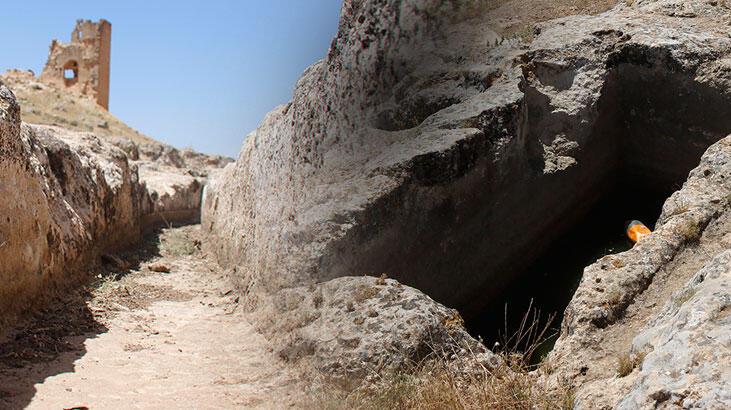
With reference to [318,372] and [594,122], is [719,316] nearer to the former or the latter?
[318,372]

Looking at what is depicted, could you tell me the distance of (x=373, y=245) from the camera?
204 inches

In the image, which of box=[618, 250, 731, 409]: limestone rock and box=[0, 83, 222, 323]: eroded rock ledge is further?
box=[0, 83, 222, 323]: eroded rock ledge

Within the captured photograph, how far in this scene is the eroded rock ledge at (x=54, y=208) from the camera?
18.7 feet

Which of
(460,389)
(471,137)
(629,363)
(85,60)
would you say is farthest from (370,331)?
(85,60)

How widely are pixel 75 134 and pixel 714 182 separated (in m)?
9.44

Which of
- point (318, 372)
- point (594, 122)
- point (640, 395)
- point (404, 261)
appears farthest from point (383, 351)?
point (594, 122)

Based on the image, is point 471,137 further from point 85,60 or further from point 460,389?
point 85,60

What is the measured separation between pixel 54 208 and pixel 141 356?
8.16 feet

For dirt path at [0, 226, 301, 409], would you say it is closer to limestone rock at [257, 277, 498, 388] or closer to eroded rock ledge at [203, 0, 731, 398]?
limestone rock at [257, 277, 498, 388]

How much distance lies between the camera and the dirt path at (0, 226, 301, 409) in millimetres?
4555

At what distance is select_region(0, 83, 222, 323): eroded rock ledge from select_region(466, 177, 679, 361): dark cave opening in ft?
12.9

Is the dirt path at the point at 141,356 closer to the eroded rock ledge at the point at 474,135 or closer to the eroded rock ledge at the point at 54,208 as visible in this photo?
the eroded rock ledge at the point at 54,208

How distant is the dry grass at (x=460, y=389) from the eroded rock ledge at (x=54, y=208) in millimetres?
3073

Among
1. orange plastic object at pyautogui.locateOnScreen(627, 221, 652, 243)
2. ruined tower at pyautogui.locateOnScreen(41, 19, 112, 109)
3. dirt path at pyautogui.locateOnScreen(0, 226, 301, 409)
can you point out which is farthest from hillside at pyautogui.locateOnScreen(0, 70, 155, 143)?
orange plastic object at pyautogui.locateOnScreen(627, 221, 652, 243)
